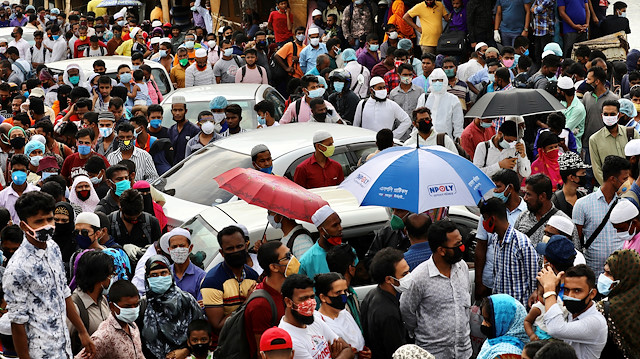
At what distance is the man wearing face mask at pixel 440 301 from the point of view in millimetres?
6609

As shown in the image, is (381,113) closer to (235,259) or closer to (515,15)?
(235,259)

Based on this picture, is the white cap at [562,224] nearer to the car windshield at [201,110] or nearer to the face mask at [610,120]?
the face mask at [610,120]

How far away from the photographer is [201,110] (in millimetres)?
13289

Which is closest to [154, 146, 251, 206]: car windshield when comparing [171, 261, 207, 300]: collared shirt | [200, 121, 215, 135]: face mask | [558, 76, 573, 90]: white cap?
[200, 121, 215, 135]: face mask

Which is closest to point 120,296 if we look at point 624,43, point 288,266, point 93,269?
point 93,269

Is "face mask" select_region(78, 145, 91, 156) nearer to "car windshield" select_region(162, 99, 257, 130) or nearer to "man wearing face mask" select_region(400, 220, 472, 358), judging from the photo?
"car windshield" select_region(162, 99, 257, 130)

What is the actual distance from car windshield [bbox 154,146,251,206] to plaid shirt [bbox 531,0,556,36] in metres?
8.82

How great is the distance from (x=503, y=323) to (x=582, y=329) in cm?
51

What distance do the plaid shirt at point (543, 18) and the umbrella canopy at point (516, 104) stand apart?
23.4 feet

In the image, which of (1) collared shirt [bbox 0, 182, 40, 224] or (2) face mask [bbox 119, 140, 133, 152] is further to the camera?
(2) face mask [bbox 119, 140, 133, 152]

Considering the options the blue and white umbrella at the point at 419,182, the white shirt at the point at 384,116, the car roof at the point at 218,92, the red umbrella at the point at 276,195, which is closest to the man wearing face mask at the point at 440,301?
the blue and white umbrella at the point at 419,182

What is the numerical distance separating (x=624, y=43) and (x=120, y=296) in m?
12.8

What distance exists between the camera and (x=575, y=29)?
17.0 metres

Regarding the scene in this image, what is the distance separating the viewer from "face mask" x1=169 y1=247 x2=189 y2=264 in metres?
7.42
